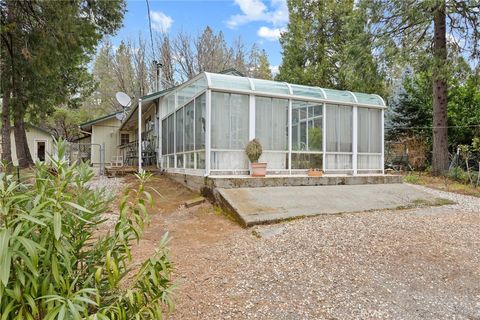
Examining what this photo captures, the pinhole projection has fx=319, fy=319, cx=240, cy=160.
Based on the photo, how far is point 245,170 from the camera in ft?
25.7

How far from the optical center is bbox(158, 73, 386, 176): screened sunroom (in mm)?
7508

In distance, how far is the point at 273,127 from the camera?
26.7ft

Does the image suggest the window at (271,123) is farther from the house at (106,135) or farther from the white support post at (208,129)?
the house at (106,135)

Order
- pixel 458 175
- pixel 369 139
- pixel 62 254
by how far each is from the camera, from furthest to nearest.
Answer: pixel 458 175
pixel 369 139
pixel 62 254

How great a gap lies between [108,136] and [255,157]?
13.9 meters

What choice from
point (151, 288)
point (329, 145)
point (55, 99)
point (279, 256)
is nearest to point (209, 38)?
point (55, 99)

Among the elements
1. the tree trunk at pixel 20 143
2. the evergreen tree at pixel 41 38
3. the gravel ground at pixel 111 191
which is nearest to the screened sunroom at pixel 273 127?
the gravel ground at pixel 111 191

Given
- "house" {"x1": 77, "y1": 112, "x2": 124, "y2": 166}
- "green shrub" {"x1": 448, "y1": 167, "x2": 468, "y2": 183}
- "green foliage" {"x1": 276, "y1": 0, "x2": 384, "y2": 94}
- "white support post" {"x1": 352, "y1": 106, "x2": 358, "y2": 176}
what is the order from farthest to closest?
"house" {"x1": 77, "y1": 112, "x2": 124, "y2": 166}
"green foliage" {"x1": 276, "y1": 0, "x2": 384, "y2": 94}
"green shrub" {"x1": 448, "y1": 167, "x2": 468, "y2": 183}
"white support post" {"x1": 352, "y1": 106, "x2": 358, "y2": 176}

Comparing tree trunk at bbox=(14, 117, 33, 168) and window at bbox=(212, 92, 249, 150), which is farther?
tree trunk at bbox=(14, 117, 33, 168)

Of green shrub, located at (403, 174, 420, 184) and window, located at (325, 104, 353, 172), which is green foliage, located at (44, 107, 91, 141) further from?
green shrub, located at (403, 174, 420, 184)

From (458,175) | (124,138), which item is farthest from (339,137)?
(124,138)

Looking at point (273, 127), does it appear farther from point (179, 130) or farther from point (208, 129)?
point (179, 130)

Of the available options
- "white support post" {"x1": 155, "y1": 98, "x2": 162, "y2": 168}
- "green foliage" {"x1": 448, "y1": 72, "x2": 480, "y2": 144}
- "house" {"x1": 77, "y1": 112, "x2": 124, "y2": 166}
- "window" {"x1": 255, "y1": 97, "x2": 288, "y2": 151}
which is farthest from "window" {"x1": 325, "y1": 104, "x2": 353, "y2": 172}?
"house" {"x1": 77, "y1": 112, "x2": 124, "y2": 166}

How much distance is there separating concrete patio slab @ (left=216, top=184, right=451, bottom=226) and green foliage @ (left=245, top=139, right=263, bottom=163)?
881mm
